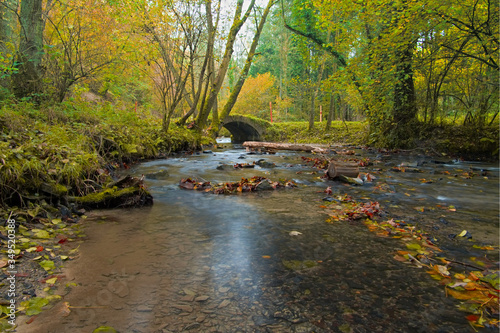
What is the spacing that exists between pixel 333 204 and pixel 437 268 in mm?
2232

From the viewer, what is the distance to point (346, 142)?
63.5ft

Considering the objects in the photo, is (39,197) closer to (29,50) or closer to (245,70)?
(29,50)

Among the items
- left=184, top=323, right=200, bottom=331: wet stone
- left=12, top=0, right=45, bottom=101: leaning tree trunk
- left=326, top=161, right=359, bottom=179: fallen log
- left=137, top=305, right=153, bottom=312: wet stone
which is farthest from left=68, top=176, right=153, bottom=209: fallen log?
left=12, top=0, right=45, bottom=101: leaning tree trunk

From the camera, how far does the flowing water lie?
1.76 meters

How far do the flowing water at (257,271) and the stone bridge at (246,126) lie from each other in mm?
17324

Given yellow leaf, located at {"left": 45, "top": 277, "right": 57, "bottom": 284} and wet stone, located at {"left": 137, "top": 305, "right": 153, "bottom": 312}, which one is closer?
wet stone, located at {"left": 137, "top": 305, "right": 153, "bottom": 312}

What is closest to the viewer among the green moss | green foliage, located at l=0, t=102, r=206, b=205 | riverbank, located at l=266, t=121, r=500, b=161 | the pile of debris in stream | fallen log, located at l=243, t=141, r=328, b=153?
green foliage, located at l=0, t=102, r=206, b=205

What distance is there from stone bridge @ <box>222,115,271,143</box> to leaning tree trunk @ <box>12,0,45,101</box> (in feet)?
43.9

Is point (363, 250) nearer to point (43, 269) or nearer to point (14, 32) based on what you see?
point (43, 269)

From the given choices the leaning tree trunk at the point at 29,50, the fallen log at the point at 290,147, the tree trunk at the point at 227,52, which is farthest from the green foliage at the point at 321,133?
the leaning tree trunk at the point at 29,50

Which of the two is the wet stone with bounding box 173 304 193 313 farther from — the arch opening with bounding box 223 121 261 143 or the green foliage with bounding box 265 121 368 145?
the arch opening with bounding box 223 121 261 143

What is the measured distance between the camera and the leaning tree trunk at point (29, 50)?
298 inches

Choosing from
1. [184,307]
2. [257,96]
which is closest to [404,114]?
[184,307]


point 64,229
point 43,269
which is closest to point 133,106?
point 64,229
